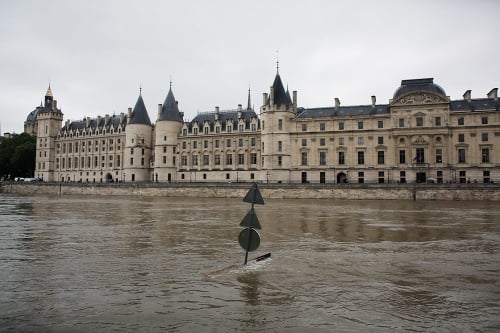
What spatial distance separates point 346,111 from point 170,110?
1361 inches

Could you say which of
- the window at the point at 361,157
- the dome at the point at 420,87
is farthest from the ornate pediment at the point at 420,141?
the window at the point at 361,157

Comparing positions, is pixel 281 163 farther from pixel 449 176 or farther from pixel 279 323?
pixel 279 323

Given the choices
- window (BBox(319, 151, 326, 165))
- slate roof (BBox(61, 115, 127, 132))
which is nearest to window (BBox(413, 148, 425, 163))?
window (BBox(319, 151, 326, 165))

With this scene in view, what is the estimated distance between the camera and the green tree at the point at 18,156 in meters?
94.2

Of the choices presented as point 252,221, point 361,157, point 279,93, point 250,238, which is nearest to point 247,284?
point 250,238

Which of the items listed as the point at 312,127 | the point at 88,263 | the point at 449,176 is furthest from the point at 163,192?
the point at 88,263

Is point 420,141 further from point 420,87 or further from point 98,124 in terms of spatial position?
point 98,124

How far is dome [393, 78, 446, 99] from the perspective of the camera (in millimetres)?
57775

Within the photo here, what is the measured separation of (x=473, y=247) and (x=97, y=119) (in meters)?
93.9

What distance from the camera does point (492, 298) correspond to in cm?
734

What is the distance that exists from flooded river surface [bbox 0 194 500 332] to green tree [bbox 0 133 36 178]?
92.3 m

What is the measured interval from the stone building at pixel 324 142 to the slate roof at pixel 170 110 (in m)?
0.20

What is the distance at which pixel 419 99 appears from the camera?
A: 5800 centimetres

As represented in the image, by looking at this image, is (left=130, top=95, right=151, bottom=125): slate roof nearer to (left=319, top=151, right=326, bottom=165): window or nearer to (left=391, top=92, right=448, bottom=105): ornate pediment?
(left=319, top=151, right=326, bottom=165): window
